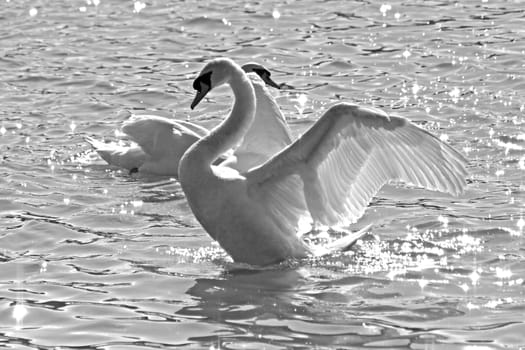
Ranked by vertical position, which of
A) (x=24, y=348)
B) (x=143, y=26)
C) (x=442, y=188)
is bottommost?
(x=24, y=348)

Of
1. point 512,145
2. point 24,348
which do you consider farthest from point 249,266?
point 512,145

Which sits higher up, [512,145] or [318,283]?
[512,145]

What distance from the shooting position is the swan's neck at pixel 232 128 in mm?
9586

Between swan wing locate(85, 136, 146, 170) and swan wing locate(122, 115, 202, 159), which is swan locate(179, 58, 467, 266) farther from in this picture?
swan wing locate(85, 136, 146, 170)

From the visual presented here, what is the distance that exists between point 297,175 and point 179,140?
2.99m

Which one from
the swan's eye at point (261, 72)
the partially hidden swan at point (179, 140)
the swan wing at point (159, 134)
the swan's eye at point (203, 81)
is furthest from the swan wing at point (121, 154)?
the swan's eye at point (203, 81)

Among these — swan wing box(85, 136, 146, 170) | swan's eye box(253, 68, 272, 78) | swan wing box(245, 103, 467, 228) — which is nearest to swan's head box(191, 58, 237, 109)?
swan wing box(245, 103, 467, 228)

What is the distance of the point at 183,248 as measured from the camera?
33.7 ft

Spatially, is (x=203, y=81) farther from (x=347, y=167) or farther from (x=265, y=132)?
(x=265, y=132)

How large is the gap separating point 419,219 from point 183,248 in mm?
1936

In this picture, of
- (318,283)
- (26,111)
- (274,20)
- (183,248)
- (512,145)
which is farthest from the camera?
(274,20)

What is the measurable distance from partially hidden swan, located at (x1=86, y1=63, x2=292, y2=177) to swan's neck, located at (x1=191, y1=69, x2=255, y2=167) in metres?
1.49

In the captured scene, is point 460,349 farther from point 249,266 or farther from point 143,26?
point 143,26

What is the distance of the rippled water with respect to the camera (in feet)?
27.9
